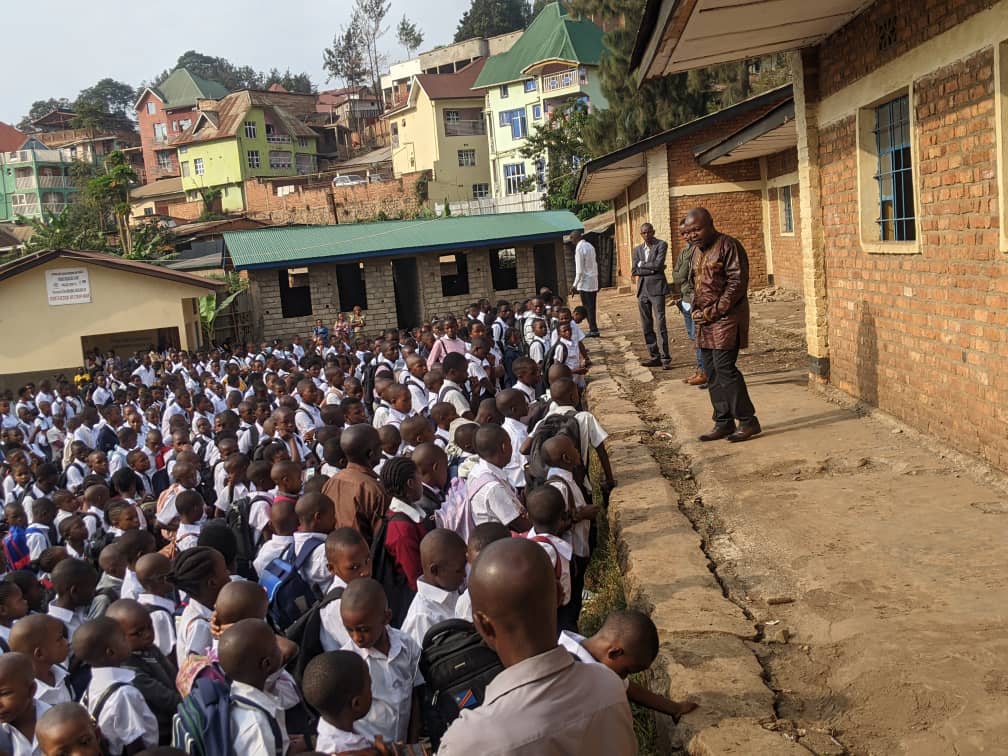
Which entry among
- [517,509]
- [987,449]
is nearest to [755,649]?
[517,509]

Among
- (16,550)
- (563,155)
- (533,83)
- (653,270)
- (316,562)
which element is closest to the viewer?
(316,562)

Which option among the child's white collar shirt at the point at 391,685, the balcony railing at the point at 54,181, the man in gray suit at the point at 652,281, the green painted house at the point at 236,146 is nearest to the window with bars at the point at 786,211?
the man in gray suit at the point at 652,281

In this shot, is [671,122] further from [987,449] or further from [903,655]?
[903,655]

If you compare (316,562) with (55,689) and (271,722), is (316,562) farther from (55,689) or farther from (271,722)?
(271,722)

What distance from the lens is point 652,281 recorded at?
10.7 m

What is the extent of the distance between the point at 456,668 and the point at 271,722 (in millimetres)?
636

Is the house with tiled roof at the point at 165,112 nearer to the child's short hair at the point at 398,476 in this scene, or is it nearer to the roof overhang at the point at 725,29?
the roof overhang at the point at 725,29

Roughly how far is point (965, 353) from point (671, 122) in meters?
29.1

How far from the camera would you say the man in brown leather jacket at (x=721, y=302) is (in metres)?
6.77

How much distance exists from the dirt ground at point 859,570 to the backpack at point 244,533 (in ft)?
8.98

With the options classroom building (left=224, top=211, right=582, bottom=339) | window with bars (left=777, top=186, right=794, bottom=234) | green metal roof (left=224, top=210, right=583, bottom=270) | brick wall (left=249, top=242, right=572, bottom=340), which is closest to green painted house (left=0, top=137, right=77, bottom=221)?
green metal roof (left=224, top=210, right=583, bottom=270)

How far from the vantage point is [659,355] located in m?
11.4

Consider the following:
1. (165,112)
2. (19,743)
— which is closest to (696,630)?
(19,743)

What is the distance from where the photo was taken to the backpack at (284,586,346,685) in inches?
136
